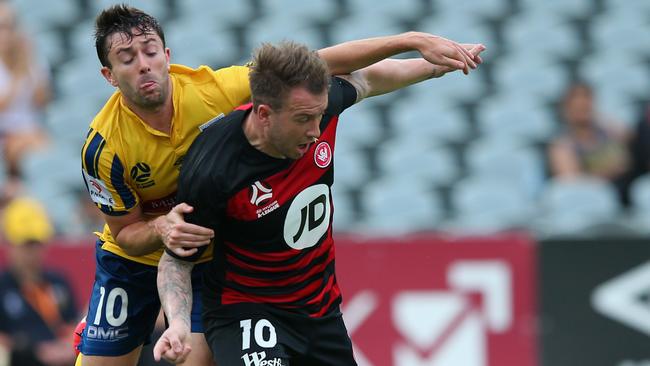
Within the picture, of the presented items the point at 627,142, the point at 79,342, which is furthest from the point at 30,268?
the point at 627,142

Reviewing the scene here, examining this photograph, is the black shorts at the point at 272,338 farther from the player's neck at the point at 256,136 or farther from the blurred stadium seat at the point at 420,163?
the blurred stadium seat at the point at 420,163

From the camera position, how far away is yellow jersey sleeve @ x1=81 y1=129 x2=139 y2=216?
535 centimetres

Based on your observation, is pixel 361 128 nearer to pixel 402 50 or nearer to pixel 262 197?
pixel 402 50

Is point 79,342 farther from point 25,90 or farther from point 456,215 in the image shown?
point 25,90

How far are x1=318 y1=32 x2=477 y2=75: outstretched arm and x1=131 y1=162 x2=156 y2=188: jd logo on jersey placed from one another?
902mm

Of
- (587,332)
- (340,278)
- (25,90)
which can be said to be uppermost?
(25,90)

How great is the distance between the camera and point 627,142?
33.9ft

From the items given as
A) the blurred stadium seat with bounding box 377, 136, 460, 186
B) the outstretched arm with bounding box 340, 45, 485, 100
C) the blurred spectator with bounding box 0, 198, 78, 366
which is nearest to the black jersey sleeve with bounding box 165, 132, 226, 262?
the outstretched arm with bounding box 340, 45, 485, 100

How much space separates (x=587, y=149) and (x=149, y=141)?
5.57 meters

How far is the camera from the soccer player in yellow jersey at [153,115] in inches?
206

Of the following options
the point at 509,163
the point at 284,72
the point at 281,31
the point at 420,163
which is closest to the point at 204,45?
the point at 281,31

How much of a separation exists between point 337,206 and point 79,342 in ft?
14.1

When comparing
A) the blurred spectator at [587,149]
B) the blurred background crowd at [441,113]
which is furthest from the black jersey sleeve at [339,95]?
the blurred spectator at [587,149]

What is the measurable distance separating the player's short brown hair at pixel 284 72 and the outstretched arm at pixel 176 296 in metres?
→ 0.79
